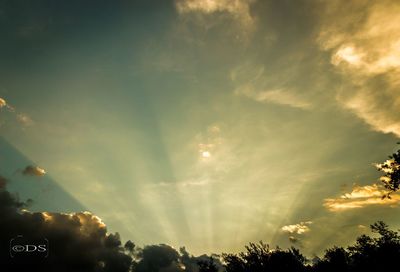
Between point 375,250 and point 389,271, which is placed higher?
point 375,250

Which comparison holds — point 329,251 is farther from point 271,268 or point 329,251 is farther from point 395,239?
point 271,268

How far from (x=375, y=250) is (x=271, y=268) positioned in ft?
106

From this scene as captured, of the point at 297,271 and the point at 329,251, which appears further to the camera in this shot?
the point at 329,251

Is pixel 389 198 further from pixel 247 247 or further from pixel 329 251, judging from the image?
pixel 329 251

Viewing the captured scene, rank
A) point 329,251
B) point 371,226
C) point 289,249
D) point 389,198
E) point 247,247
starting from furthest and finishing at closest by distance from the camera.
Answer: point 329,251
point 371,226
point 289,249
point 247,247
point 389,198

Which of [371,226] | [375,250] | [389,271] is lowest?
[389,271]

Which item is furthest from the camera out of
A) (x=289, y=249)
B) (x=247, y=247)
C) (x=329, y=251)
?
(x=329, y=251)

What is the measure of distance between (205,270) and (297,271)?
71.1 feet

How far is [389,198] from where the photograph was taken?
126 feet

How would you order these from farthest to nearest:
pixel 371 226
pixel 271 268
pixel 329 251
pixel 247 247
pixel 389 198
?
pixel 329 251, pixel 371 226, pixel 247 247, pixel 271 268, pixel 389 198

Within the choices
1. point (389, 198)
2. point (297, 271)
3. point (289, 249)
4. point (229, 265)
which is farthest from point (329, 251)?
point (389, 198)

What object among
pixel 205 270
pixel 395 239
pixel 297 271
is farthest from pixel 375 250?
pixel 205 270

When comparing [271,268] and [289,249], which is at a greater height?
[289,249]

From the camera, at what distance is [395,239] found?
66.4 meters
